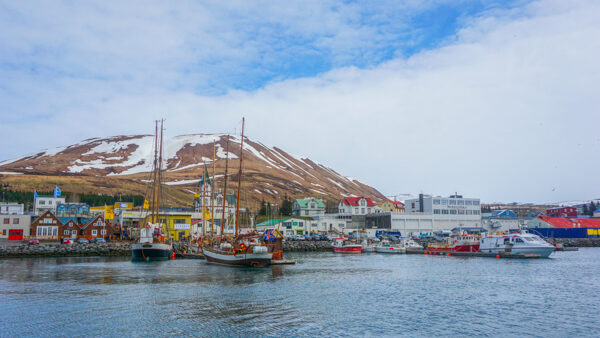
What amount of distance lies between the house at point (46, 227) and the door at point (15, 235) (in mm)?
1937

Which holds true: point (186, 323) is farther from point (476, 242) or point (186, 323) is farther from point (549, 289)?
point (476, 242)

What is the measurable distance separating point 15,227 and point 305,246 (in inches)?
2042

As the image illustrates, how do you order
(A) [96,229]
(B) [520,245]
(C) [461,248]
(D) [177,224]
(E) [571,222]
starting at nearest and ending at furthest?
1. (B) [520,245]
2. (C) [461,248]
3. (A) [96,229]
4. (D) [177,224]
5. (E) [571,222]

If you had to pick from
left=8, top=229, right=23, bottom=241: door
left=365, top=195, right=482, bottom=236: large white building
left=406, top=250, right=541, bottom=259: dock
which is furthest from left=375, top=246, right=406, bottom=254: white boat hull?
left=8, top=229, right=23, bottom=241: door

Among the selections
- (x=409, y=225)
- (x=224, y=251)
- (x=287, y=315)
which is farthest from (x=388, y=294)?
(x=409, y=225)

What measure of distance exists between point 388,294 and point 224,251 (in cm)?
2419

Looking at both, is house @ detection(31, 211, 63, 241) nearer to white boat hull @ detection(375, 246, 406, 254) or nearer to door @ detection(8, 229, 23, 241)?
door @ detection(8, 229, 23, 241)

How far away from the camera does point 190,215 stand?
9525 cm

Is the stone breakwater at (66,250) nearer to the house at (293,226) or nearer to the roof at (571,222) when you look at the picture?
the house at (293,226)

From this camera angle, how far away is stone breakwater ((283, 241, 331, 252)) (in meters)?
86.8

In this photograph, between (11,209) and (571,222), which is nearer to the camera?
(11,209)

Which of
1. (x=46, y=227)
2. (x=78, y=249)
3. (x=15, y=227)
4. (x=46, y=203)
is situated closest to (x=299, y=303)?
(x=78, y=249)

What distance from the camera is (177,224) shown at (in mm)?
93250

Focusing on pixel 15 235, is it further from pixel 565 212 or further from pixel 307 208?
pixel 565 212
